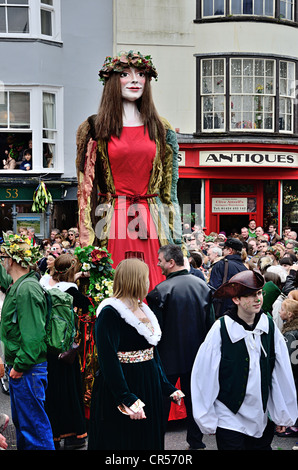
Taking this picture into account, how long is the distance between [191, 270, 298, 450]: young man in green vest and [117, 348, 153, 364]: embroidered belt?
33 cm

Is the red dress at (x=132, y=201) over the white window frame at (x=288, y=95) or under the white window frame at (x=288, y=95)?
under

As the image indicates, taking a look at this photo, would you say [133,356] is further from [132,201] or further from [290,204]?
[290,204]

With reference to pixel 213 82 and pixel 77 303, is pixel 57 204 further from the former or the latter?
pixel 77 303

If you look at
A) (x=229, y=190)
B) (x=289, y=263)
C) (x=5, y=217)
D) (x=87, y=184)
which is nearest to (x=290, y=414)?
(x=87, y=184)

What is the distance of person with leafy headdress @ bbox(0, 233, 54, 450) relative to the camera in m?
4.38

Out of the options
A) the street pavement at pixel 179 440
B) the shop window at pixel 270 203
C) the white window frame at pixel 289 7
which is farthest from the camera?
the shop window at pixel 270 203

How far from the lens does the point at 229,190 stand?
58.3 feet

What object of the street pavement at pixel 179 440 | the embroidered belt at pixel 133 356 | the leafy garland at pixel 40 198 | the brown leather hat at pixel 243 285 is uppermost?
the leafy garland at pixel 40 198

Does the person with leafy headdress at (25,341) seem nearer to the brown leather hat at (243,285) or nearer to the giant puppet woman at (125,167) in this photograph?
the brown leather hat at (243,285)

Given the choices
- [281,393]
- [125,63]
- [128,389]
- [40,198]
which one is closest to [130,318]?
[128,389]

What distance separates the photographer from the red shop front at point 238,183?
17031 mm

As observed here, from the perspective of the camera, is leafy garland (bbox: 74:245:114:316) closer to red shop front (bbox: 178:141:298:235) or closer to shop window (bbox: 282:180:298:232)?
red shop front (bbox: 178:141:298:235)

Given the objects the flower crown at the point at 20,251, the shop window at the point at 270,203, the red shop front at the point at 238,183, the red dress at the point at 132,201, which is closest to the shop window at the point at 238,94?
the red shop front at the point at 238,183
